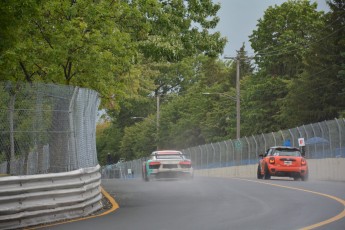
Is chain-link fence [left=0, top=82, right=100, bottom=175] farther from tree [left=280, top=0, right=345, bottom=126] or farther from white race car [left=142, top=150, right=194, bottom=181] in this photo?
tree [left=280, top=0, right=345, bottom=126]

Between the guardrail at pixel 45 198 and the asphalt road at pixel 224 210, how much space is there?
480 mm

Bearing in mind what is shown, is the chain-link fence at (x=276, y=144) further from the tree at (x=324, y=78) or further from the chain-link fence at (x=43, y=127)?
the chain-link fence at (x=43, y=127)

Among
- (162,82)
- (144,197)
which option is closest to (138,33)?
(144,197)

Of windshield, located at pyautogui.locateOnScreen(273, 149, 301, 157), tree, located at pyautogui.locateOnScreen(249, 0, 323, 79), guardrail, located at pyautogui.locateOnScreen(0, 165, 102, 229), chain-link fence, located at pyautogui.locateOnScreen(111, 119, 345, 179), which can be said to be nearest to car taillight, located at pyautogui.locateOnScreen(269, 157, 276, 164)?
windshield, located at pyautogui.locateOnScreen(273, 149, 301, 157)

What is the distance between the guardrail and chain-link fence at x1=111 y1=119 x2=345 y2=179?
61.9ft

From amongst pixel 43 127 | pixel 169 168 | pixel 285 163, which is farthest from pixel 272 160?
pixel 43 127

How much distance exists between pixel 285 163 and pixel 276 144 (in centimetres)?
1374

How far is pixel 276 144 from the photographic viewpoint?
43.6 metres

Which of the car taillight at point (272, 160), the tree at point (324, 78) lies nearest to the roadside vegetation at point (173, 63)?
the tree at point (324, 78)

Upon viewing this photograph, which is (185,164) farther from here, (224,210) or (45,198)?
(45,198)

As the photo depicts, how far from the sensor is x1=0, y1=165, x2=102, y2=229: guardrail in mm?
12289

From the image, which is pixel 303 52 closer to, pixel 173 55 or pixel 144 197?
pixel 173 55

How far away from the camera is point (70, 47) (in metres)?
21.5

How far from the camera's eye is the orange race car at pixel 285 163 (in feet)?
98.0
